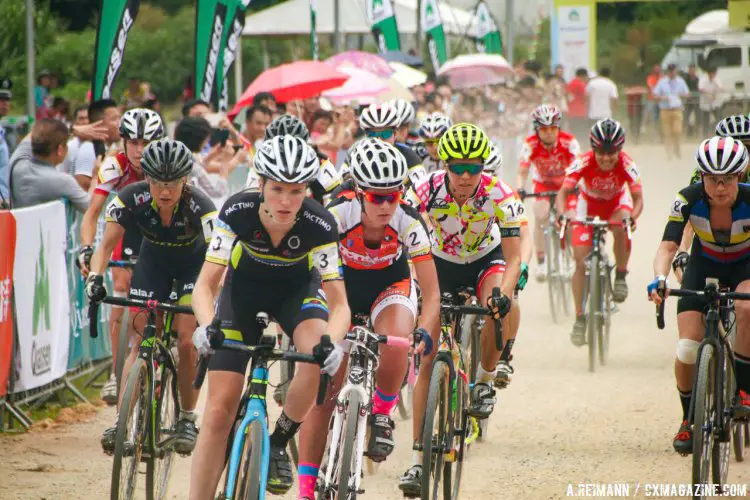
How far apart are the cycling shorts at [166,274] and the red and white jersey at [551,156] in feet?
24.9

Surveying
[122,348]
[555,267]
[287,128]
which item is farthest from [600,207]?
[122,348]

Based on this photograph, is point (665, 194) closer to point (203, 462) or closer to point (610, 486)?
point (610, 486)

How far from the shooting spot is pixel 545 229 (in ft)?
50.3

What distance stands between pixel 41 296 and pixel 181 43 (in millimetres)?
42890

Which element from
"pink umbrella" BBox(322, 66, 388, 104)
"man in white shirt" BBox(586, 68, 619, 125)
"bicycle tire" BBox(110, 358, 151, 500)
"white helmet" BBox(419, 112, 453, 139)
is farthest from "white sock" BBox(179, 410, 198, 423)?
"man in white shirt" BBox(586, 68, 619, 125)

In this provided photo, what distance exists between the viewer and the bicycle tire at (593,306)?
12.3 meters

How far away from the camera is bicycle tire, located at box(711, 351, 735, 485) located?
287 inches

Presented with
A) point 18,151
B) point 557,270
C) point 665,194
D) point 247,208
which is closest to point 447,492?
point 247,208

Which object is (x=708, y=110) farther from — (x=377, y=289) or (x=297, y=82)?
(x=377, y=289)

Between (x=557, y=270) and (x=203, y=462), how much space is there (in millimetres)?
9798

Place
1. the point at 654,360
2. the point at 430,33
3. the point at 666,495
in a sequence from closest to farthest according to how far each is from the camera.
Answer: the point at 666,495
the point at 654,360
the point at 430,33

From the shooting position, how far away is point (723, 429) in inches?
287

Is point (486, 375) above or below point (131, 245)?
below

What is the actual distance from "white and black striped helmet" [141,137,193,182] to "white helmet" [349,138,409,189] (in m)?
1.17
